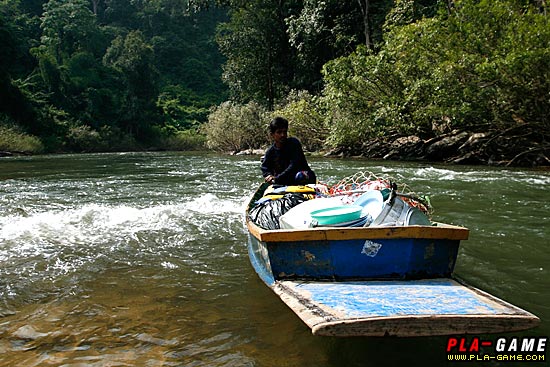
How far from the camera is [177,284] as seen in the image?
397 cm

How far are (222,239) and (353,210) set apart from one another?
257cm

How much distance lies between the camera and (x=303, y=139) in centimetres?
2402

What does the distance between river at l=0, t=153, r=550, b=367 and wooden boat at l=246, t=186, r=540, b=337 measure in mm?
330

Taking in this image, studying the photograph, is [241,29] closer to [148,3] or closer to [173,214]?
[173,214]

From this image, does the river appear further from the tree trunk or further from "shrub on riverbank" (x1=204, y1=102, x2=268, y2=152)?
"shrub on riverbank" (x1=204, y1=102, x2=268, y2=152)

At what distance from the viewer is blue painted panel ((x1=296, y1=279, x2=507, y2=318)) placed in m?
2.37

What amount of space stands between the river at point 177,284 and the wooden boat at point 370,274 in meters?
0.33

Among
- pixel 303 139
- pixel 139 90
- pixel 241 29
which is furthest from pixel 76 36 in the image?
pixel 303 139

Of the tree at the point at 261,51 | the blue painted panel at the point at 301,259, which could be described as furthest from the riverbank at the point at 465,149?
the blue painted panel at the point at 301,259

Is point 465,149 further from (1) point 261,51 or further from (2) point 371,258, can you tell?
(1) point 261,51

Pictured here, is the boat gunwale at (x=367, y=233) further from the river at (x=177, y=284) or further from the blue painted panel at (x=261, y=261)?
the river at (x=177, y=284)

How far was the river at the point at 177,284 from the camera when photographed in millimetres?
2748

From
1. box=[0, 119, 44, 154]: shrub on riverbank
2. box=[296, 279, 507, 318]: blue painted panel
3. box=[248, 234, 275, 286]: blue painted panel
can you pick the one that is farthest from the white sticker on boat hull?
box=[0, 119, 44, 154]: shrub on riverbank

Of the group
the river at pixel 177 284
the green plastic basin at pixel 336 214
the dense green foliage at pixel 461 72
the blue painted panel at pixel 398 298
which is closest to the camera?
the blue painted panel at pixel 398 298
